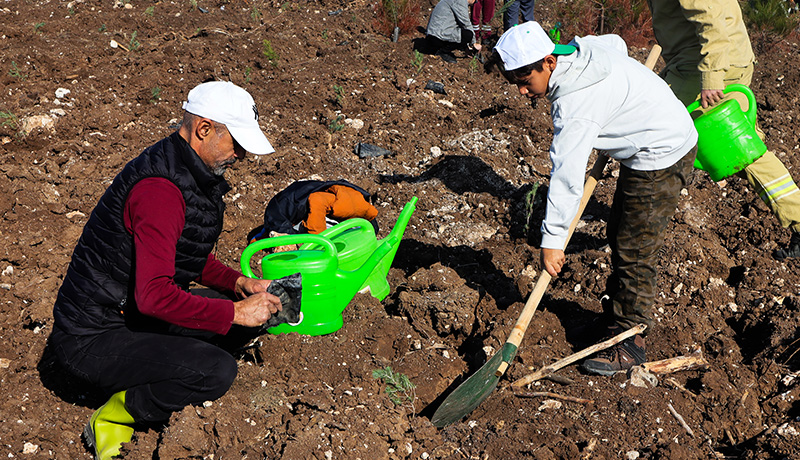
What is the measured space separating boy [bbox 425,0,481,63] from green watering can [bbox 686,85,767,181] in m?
3.66

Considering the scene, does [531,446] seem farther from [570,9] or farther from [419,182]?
[570,9]

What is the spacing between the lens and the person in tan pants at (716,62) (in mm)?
3572

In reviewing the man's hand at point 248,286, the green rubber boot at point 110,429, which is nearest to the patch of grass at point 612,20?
the man's hand at point 248,286

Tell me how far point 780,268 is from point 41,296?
4.32 metres

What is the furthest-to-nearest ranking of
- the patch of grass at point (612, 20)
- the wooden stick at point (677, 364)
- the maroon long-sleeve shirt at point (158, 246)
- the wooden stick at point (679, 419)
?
the patch of grass at point (612, 20), the wooden stick at point (677, 364), the wooden stick at point (679, 419), the maroon long-sleeve shirt at point (158, 246)

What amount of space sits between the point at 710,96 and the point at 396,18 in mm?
4475

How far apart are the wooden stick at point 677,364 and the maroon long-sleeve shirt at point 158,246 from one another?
212 cm

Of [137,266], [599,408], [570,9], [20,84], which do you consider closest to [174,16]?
[20,84]

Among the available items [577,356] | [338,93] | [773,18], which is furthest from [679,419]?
[773,18]

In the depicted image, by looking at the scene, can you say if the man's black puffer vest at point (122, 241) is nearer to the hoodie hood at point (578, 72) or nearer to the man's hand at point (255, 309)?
the man's hand at point (255, 309)

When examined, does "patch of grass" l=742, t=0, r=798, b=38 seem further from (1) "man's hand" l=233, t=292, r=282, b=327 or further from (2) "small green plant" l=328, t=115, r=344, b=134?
(1) "man's hand" l=233, t=292, r=282, b=327

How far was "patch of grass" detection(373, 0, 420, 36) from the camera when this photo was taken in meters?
7.28

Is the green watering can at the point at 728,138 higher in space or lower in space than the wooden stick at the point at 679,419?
higher

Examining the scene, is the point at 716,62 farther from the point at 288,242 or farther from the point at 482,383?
the point at 288,242
